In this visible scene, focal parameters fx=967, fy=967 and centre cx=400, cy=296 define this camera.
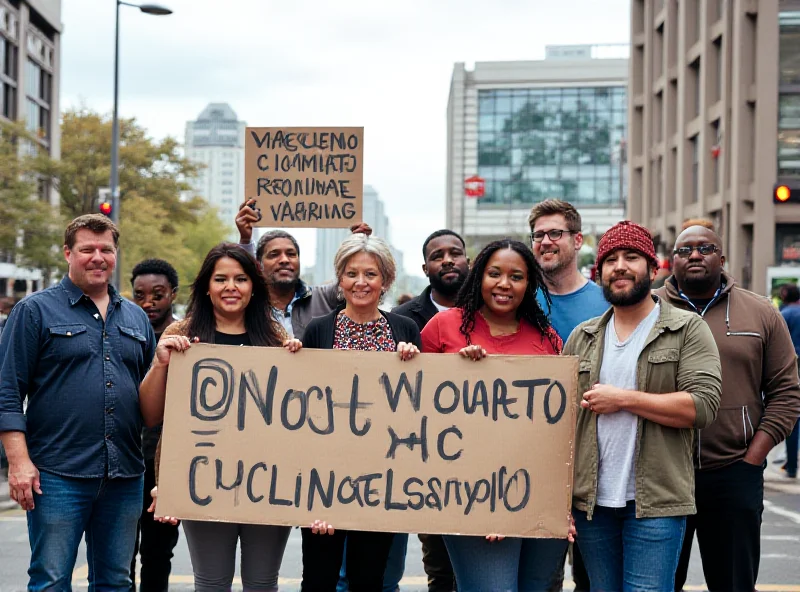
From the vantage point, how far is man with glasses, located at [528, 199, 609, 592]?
16.0 feet

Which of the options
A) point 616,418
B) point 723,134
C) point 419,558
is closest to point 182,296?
point 723,134

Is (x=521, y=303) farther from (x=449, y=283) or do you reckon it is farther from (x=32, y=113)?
(x=32, y=113)

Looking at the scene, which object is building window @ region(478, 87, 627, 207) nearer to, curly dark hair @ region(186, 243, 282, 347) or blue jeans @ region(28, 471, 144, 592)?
curly dark hair @ region(186, 243, 282, 347)

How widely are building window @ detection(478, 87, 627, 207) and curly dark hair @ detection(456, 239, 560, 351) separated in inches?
3647

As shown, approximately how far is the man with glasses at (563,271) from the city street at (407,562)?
1.75 m

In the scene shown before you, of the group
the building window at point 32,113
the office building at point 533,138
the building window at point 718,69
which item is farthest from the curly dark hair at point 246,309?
the office building at point 533,138

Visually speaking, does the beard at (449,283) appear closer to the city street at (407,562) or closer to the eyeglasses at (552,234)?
the eyeglasses at (552,234)

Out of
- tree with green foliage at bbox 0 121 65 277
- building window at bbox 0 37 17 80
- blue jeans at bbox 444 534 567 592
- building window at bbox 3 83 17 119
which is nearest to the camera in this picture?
blue jeans at bbox 444 534 567 592

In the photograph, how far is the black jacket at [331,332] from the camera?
13.9ft

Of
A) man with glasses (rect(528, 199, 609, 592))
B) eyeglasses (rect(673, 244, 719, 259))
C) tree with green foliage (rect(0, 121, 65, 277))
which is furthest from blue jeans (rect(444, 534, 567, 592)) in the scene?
tree with green foliage (rect(0, 121, 65, 277))

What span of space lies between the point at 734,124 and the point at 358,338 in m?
25.7

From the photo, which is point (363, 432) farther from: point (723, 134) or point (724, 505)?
point (723, 134)

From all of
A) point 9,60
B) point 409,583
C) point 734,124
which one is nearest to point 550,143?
point 9,60

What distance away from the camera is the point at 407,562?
6926 mm
